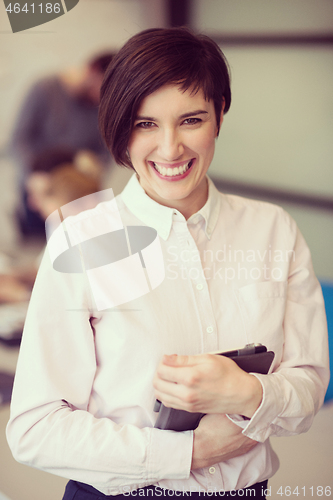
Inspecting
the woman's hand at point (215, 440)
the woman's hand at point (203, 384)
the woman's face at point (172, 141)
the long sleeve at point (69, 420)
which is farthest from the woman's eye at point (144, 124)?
the woman's hand at point (215, 440)

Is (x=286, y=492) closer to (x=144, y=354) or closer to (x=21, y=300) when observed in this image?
(x=144, y=354)

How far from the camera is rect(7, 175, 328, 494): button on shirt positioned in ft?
2.43

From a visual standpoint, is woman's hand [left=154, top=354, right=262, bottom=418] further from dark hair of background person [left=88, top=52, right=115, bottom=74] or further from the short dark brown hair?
dark hair of background person [left=88, top=52, right=115, bottom=74]

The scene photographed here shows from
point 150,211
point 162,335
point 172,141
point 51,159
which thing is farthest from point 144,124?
point 51,159

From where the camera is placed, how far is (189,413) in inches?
30.0

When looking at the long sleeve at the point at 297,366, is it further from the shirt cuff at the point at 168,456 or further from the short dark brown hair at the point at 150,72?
the short dark brown hair at the point at 150,72

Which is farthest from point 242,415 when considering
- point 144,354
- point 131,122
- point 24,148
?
point 24,148

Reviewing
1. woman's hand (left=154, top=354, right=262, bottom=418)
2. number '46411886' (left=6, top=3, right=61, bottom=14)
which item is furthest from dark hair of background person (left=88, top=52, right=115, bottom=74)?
woman's hand (left=154, top=354, right=262, bottom=418)

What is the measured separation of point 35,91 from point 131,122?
528mm

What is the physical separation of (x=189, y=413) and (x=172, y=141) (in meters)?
0.49

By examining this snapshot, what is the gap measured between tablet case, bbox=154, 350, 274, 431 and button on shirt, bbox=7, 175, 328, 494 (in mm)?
18

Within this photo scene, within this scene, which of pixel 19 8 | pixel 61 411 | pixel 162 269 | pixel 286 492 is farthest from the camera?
pixel 286 492

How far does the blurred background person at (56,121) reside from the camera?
1.20m

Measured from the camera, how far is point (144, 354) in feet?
2.54
